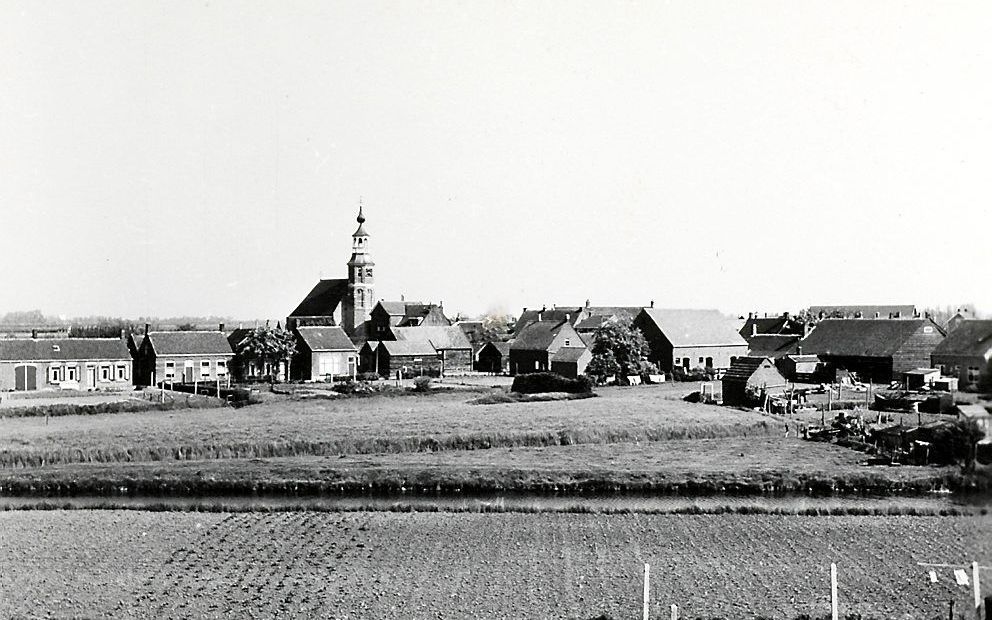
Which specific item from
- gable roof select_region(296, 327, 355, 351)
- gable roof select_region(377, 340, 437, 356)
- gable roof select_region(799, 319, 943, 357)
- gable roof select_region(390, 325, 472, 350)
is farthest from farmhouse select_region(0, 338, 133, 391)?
gable roof select_region(799, 319, 943, 357)

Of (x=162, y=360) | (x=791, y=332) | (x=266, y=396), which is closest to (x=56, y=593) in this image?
(x=266, y=396)

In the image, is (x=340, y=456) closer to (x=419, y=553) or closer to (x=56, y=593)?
(x=419, y=553)

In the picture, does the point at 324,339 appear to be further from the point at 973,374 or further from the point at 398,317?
the point at 973,374

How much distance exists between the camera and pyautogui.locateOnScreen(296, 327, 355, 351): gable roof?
6556 centimetres

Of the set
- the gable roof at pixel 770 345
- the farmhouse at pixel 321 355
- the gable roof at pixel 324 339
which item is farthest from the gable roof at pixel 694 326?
the gable roof at pixel 324 339

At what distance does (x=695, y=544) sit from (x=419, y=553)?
19.6 ft

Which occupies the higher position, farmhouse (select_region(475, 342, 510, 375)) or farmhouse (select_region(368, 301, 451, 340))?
farmhouse (select_region(368, 301, 451, 340))

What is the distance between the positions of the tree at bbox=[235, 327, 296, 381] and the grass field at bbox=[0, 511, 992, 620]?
40.5m

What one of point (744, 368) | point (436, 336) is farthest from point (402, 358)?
point (744, 368)

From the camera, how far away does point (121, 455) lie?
30.1 meters

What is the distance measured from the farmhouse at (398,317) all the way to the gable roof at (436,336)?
4.89 meters

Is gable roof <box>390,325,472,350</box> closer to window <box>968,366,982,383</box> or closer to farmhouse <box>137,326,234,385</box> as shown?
farmhouse <box>137,326,234,385</box>

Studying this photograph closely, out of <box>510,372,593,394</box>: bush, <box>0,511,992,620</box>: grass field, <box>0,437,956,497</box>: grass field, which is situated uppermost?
<box>510,372,593,394</box>: bush

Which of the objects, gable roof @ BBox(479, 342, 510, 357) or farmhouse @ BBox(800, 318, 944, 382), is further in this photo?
gable roof @ BBox(479, 342, 510, 357)
